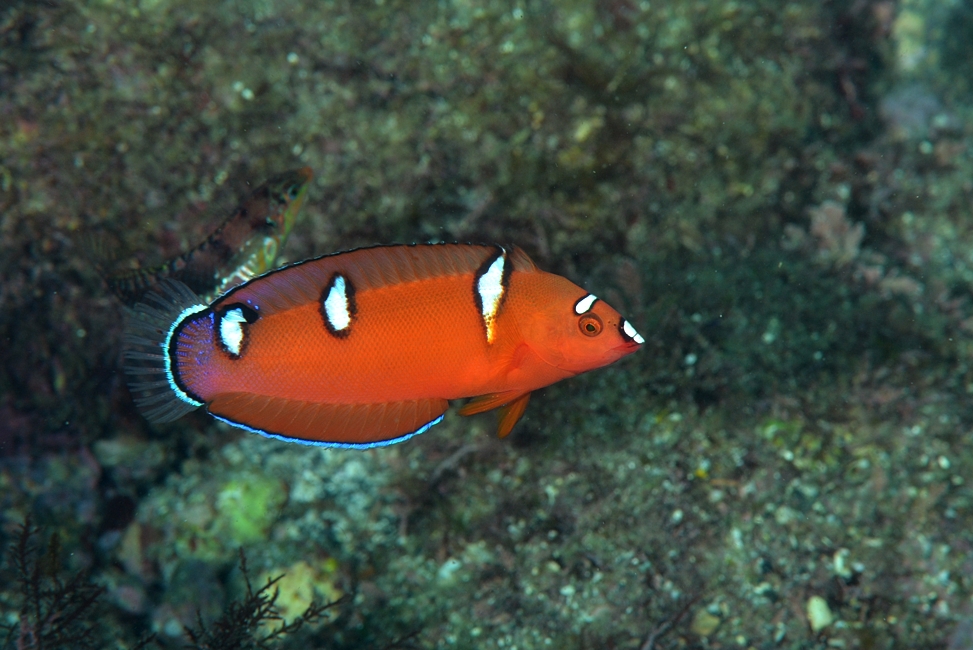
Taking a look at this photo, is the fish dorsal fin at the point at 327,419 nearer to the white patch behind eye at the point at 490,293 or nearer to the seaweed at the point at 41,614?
the white patch behind eye at the point at 490,293

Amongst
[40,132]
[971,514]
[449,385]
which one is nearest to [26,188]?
[40,132]

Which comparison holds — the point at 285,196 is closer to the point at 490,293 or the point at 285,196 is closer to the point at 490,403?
the point at 490,293

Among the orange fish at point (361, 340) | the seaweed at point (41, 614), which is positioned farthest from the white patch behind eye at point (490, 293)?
the seaweed at point (41, 614)

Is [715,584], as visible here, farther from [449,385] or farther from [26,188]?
[26,188]

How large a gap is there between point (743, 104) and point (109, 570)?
6.29 meters

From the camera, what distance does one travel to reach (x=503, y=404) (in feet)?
9.11

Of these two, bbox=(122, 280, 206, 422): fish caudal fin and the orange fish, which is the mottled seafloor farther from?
bbox=(122, 280, 206, 422): fish caudal fin

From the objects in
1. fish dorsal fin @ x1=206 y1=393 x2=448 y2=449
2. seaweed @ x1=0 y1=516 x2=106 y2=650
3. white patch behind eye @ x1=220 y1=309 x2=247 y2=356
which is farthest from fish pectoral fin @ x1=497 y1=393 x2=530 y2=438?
seaweed @ x1=0 y1=516 x2=106 y2=650

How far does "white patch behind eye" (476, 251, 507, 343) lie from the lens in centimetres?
253

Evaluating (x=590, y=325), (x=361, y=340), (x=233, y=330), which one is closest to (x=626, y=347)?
(x=590, y=325)

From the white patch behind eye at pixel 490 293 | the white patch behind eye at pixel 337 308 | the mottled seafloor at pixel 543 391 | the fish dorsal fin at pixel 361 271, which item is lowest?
the mottled seafloor at pixel 543 391

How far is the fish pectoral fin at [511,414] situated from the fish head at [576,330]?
284 millimetres

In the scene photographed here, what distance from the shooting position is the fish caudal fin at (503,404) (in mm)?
2686

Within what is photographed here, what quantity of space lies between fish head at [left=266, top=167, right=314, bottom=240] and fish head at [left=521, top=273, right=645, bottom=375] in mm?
2126
